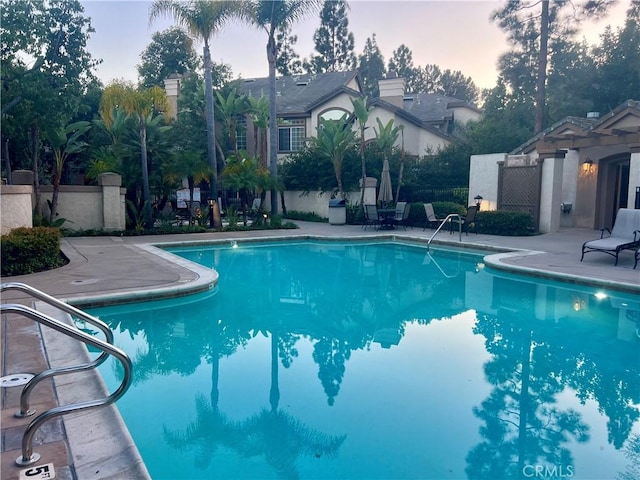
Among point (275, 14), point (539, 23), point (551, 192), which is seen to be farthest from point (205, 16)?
point (539, 23)

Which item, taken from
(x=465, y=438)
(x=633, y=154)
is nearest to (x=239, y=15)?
(x=633, y=154)

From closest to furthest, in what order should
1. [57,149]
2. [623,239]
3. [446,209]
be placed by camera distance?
[623,239]
[57,149]
[446,209]

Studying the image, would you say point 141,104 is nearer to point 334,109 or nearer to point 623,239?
point 334,109

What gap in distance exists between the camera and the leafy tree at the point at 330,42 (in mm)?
51031

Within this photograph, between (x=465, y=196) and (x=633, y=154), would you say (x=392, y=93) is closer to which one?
(x=465, y=196)

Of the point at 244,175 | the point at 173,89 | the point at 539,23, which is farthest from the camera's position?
the point at 173,89

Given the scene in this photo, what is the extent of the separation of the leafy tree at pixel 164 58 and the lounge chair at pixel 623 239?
33.9m

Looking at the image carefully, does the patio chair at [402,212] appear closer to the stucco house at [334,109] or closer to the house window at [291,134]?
the stucco house at [334,109]

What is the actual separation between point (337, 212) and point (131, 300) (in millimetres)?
13995

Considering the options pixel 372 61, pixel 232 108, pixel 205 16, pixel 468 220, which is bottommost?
pixel 468 220

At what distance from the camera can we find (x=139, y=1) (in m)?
18.5

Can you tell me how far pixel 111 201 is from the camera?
16.6 meters

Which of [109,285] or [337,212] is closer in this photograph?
[109,285]

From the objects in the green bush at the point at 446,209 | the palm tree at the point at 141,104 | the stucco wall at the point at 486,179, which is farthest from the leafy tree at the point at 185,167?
the stucco wall at the point at 486,179
